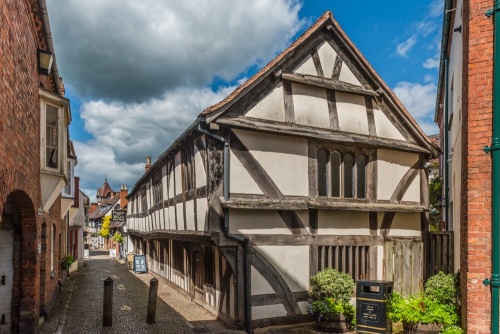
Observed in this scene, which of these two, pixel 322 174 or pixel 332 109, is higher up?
pixel 332 109

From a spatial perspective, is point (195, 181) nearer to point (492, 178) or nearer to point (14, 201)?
point (14, 201)

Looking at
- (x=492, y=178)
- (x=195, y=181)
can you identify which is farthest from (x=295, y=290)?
(x=492, y=178)

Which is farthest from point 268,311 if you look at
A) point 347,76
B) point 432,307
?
point 347,76

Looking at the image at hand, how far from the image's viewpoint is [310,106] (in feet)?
35.4

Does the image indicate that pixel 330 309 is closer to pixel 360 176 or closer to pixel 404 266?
pixel 404 266

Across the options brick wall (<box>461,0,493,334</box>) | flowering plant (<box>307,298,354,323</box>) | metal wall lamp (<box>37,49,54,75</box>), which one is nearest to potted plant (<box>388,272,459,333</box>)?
brick wall (<box>461,0,493,334</box>)

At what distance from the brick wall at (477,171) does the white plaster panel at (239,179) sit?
5056 millimetres

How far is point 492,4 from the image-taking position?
17.6ft

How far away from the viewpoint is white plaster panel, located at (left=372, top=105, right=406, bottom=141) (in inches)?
466

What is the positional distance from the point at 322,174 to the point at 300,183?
2.77 feet

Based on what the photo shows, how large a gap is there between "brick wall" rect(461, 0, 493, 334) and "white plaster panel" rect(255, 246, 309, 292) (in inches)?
195

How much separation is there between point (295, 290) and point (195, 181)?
12.8 feet

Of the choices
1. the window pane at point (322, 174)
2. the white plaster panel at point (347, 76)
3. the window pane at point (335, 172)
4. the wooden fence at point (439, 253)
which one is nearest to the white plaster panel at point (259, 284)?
the window pane at point (322, 174)

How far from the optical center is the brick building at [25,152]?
552 cm
